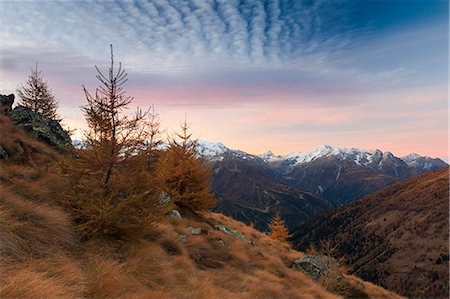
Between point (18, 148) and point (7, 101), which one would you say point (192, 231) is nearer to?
point (18, 148)

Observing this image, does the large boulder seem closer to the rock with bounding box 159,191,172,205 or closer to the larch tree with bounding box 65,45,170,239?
the rock with bounding box 159,191,172,205

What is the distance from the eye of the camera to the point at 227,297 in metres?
8.23

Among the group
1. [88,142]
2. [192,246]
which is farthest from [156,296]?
[192,246]

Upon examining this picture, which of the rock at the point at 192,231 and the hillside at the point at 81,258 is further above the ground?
the hillside at the point at 81,258

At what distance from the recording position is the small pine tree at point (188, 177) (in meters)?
20.8

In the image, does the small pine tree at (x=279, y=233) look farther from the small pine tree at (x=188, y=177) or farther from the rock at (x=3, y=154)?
the rock at (x=3, y=154)

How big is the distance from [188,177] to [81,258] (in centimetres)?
1371

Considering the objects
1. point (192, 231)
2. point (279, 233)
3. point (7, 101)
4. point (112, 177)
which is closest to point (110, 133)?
point (112, 177)

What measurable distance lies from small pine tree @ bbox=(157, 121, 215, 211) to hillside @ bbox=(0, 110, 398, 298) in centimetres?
613

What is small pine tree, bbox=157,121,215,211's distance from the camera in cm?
2077

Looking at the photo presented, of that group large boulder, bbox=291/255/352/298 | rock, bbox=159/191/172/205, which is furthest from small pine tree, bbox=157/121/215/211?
large boulder, bbox=291/255/352/298

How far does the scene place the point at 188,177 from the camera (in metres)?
21.4

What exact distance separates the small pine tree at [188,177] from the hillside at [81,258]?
20.1 ft

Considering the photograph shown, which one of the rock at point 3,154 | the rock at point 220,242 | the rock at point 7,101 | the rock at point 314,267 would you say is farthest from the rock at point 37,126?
the rock at point 314,267
